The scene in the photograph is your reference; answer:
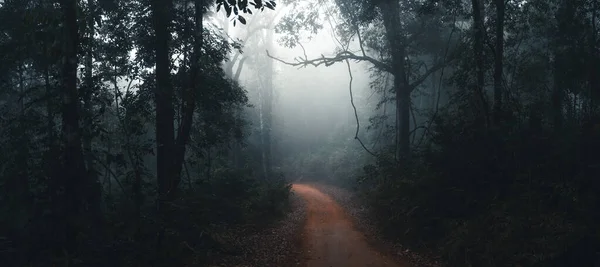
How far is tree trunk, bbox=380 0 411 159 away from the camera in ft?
52.5

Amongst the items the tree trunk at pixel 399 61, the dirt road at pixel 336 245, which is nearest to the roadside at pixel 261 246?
the dirt road at pixel 336 245

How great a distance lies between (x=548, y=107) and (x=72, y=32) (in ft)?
62.6

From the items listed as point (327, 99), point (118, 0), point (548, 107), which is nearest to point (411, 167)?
point (548, 107)

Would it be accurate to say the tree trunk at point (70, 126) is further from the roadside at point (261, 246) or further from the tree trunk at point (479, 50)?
the tree trunk at point (479, 50)

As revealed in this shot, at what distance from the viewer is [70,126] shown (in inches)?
308

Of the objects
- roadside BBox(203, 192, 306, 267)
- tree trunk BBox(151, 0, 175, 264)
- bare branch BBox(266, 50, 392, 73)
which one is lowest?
roadside BBox(203, 192, 306, 267)

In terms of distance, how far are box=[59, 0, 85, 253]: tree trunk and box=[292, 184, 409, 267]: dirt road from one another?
5.41 m

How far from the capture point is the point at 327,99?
55.6 m

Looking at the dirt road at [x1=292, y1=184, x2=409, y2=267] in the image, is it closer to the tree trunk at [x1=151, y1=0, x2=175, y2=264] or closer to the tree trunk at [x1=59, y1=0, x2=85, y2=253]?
the tree trunk at [x1=151, y1=0, x2=175, y2=264]

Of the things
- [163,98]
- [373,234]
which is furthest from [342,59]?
[163,98]

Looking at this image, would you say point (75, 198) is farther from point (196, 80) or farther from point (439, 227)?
point (439, 227)

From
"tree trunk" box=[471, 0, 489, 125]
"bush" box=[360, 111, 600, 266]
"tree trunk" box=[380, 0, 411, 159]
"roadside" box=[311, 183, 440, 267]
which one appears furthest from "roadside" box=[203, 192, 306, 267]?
"tree trunk" box=[471, 0, 489, 125]

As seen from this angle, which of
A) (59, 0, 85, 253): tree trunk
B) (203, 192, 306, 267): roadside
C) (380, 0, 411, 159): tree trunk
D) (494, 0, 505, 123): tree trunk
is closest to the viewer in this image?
(59, 0, 85, 253): tree trunk

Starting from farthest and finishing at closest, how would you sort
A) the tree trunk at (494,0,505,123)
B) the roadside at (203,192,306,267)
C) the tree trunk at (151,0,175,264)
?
the tree trunk at (494,0,505,123)
the tree trunk at (151,0,175,264)
the roadside at (203,192,306,267)
